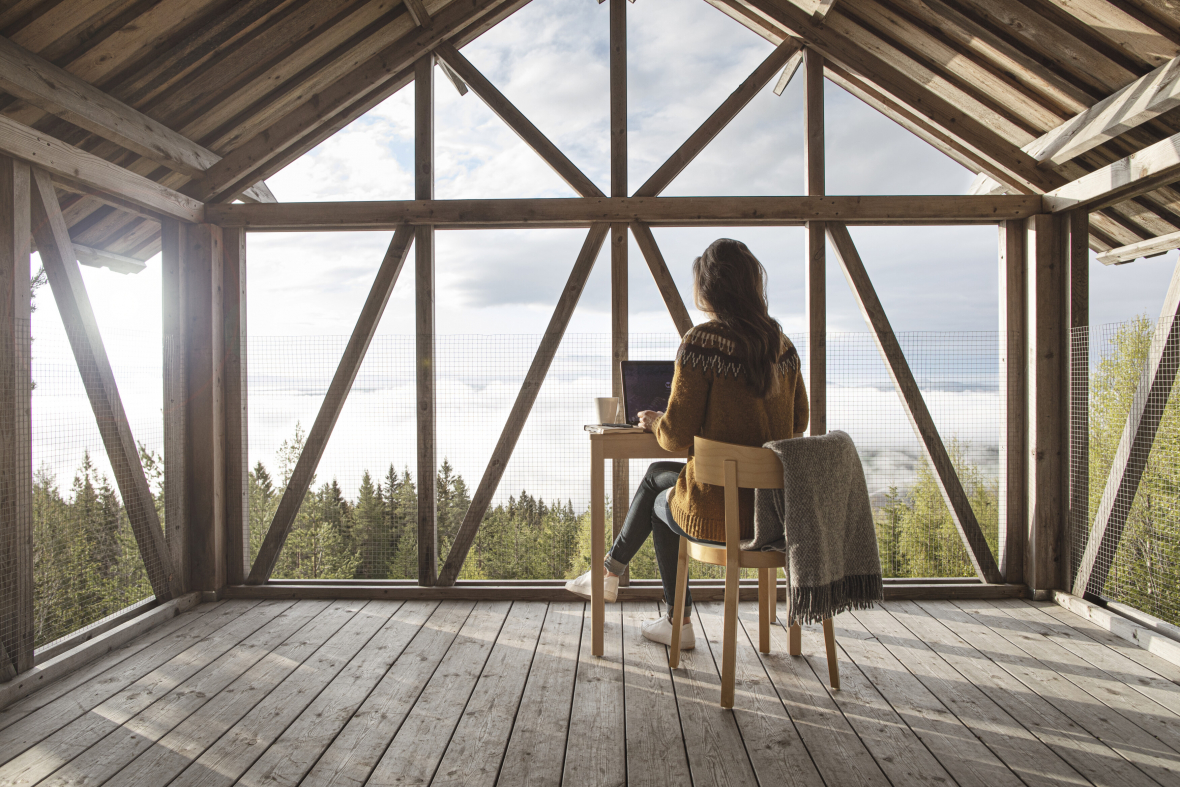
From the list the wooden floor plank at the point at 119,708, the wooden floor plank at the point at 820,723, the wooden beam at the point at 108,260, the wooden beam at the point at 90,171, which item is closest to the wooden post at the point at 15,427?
the wooden beam at the point at 90,171

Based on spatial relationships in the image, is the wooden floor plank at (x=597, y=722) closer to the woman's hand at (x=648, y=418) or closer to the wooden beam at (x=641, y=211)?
the woman's hand at (x=648, y=418)

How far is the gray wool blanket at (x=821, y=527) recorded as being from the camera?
1951mm

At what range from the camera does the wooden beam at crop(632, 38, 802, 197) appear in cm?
329

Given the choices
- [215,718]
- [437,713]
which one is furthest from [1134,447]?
[215,718]

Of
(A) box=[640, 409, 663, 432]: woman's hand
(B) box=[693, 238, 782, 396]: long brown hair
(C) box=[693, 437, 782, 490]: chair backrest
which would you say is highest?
(B) box=[693, 238, 782, 396]: long brown hair

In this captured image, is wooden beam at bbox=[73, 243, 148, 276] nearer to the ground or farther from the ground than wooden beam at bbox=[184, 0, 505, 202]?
nearer to the ground

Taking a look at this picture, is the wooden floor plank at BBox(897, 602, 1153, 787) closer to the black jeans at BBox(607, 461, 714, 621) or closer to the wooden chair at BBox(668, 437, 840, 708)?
the wooden chair at BBox(668, 437, 840, 708)

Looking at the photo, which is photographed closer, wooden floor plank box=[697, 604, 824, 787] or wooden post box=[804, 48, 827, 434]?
wooden floor plank box=[697, 604, 824, 787]

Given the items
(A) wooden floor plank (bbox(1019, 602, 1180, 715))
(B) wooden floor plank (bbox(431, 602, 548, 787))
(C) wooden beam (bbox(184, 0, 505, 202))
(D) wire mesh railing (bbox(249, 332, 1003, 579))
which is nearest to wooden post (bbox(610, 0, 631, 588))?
(D) wire mesh railing (bbox(249, 332, 1003, 579))

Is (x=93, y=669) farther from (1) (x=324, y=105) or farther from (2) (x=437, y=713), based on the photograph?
(1) (x=324, y=105)

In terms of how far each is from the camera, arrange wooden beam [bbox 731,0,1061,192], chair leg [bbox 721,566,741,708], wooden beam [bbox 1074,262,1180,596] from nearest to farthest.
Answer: chair leg [bbox 721,566,741,708]
wooden beam [bbox 1074,262,1180,596]
wooden beam [bbox 731,0,1061,192]

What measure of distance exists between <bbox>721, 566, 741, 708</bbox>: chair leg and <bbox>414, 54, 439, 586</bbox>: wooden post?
1801 mm

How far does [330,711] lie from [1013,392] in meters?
3.47

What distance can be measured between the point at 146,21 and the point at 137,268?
4.06 ft
